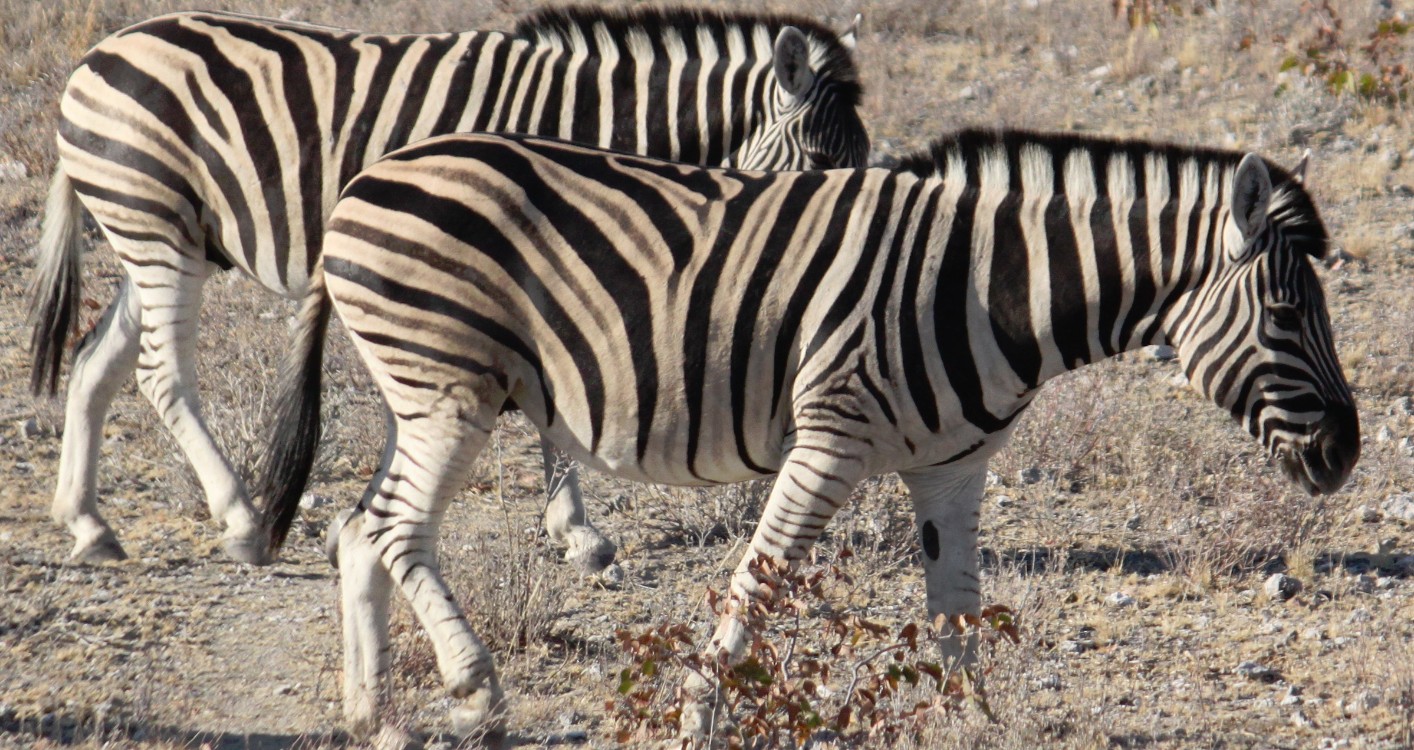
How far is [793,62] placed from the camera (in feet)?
18.3

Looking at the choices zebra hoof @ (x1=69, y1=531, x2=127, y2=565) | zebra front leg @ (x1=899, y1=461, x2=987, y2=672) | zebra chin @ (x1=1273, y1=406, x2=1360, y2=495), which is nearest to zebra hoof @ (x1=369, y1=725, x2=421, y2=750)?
zebra front leg @ (x1=899, y1=461, x2=987, y2=672)

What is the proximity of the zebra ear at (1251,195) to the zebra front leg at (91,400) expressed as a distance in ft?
13.5

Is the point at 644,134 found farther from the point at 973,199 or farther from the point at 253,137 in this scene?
the point at 973,199

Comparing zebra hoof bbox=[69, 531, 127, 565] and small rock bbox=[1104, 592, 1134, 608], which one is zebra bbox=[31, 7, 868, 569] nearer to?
zebra hoof bbox=[69, 531, 127, 565]

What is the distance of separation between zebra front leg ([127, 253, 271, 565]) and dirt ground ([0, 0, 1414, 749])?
180mm

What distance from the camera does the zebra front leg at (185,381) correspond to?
528 centimetres

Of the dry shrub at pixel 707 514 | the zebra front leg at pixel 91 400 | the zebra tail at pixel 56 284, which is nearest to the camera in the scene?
the zebra front leg at pixel 91 400

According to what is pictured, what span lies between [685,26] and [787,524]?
8.64 ft

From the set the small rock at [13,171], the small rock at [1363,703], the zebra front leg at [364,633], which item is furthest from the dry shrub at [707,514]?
the small rock at [13,171]

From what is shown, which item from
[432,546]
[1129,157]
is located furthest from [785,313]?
[432,546]

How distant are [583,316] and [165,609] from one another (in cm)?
216

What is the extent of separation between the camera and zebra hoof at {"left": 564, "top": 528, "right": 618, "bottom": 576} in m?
5.55

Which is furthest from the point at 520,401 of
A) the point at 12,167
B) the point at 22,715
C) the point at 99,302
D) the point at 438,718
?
the point at 12,167

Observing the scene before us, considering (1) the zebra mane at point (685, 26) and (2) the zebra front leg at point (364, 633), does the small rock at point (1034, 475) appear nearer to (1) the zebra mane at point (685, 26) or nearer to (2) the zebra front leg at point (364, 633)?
(1) the zebra mane at point (685, 26)
